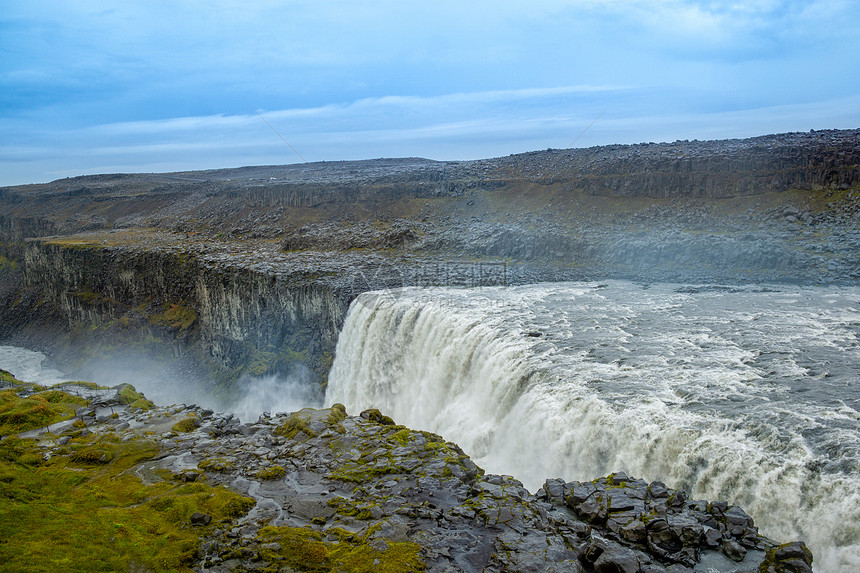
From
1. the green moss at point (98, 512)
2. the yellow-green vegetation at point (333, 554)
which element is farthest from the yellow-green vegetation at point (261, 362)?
the yellow-green vegetation at point (333, 554)

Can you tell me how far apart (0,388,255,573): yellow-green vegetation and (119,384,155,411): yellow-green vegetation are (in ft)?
14.8

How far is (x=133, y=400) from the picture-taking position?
79.2ft

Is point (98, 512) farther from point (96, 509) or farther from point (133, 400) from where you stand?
point (133, 400)

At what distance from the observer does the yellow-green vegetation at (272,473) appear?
619 inches

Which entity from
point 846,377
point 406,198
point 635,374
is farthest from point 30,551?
point 406,198

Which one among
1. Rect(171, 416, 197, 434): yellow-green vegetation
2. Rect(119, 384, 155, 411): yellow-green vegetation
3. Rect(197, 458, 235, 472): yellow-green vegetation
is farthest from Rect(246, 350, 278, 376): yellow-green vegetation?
Rect(197, 458, 235, 472): yellow-green vegetation

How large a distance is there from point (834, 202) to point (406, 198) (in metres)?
38.6

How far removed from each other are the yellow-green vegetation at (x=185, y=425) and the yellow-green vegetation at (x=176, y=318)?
33.4 m

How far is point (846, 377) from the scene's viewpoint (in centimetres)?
1819

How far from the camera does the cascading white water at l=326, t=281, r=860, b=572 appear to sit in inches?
520

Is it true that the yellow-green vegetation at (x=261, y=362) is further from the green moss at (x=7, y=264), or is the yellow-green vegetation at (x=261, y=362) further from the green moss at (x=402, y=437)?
the green moss at (x=7, y=264)

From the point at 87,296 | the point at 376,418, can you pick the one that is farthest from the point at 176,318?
the point at 376,418

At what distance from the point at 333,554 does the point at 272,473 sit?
186 inches

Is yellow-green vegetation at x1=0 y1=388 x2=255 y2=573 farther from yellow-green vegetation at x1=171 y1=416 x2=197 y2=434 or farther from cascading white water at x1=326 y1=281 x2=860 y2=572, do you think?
cascading white water at x1=326 y1=281 x2=860 y2=572
